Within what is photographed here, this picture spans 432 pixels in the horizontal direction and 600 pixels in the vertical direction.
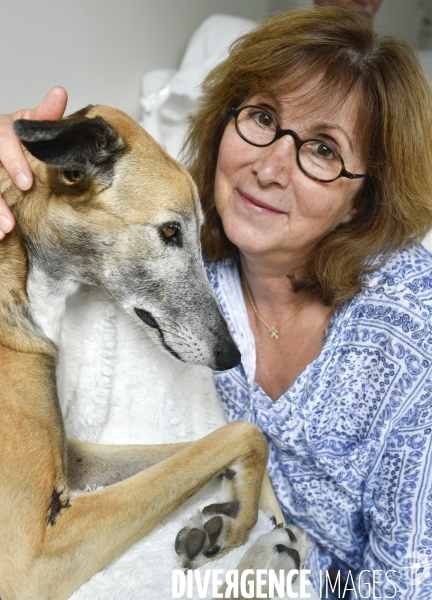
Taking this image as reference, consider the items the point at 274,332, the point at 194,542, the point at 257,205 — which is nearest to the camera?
the point at 194,542

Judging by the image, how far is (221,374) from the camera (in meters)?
1.62

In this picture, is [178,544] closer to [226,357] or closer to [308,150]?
A: [226,357]

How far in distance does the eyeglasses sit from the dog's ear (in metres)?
0.38

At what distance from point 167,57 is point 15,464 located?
7.71 ft

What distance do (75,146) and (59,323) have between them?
17.7 inches

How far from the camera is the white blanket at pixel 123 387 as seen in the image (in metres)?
1.47

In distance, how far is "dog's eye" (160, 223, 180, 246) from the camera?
3.90 ft

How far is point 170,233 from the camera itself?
120cm

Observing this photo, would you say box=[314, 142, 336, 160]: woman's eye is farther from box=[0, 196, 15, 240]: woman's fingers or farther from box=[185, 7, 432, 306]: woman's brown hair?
box=[0, 196, 15, 240]: woman's fingers

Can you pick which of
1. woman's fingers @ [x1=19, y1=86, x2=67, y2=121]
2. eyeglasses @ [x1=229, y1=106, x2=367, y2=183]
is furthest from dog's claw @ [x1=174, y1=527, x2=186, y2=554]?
woman's fingers @ [x1=19, y1=86, x2=67, y2=121]

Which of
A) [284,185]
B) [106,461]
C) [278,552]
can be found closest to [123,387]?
[106,461]

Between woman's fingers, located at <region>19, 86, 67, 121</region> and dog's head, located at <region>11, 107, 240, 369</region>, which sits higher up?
woman's fingers, located at <region>19, 86, 67, 121</region>

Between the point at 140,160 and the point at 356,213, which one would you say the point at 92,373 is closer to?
the point at 140,160

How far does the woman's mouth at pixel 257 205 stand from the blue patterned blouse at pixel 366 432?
31 cm
